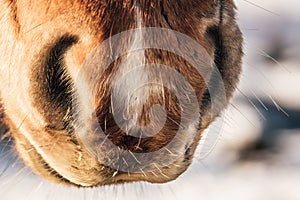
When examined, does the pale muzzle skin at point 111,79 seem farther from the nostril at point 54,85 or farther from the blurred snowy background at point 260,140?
the blurred snowy background at point 260,140

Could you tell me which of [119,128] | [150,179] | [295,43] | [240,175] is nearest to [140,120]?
[119,128]

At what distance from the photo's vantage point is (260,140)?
3.02 m

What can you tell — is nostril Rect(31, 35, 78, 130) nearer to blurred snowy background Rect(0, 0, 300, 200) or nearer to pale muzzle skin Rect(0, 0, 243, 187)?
pale muzzle skin Rect(0, 0, 243, 187)

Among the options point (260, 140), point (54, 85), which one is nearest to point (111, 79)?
point (54, 85)

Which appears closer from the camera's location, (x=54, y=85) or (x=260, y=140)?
(x=54, y=85)

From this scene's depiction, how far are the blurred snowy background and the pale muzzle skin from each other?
1610 millimetres

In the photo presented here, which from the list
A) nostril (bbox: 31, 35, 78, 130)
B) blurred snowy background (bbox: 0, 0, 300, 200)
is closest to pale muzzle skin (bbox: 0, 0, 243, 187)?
nostril (bbox: 31, 35, 78, 130)

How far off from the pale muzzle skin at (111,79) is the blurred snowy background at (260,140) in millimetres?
1610

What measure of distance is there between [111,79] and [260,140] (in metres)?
2.35

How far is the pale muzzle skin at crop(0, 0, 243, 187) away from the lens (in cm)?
73

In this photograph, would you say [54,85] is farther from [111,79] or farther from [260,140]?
[260,140]

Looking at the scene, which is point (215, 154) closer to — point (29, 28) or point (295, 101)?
point (295, 101)

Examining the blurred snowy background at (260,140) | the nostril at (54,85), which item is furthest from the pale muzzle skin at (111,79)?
the blurred snowy background at (260,140)

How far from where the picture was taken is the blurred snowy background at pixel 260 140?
2.72m
